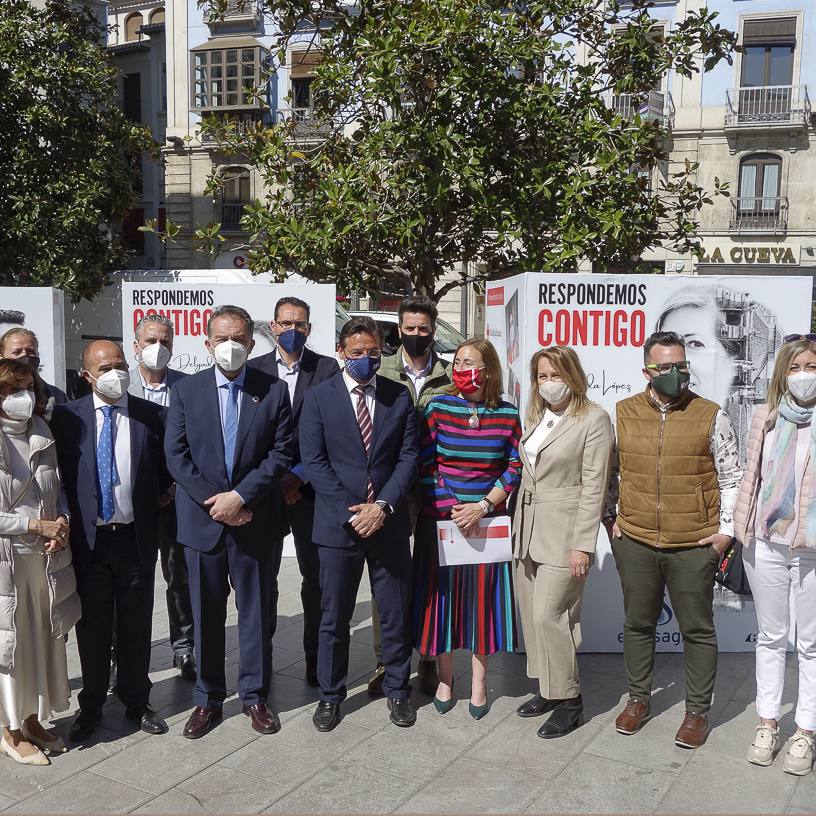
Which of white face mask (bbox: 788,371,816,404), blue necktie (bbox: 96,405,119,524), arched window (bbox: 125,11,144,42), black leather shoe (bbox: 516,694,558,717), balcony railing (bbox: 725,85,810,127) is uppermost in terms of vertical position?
arched window (bbox: 125,11,144,42)

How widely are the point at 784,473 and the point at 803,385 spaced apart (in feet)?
1.42

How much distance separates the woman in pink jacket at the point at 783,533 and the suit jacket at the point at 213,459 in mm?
2378

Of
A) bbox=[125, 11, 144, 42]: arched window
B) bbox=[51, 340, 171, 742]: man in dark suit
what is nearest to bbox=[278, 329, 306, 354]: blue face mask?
bbox=[51, 340, 171, 742]: man in dark suit

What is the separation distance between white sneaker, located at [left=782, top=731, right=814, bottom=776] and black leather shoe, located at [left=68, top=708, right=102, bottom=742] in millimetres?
3400

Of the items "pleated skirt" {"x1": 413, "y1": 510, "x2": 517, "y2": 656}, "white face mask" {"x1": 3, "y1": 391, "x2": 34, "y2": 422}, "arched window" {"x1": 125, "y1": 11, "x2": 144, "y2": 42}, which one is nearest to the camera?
"white face mask" {"x1": 3, "y1": 391, "x2": 34, "y2": 422}

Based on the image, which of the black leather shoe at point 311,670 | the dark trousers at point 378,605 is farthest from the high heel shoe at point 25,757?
the black leather shoe at point 311,670

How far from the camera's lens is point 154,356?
201 inches

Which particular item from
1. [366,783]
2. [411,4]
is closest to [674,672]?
[366,783]

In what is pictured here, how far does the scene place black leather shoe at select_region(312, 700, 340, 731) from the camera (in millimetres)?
4441

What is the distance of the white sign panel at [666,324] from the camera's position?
5.22 metres

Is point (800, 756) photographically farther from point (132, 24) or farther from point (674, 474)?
point (132, 24)

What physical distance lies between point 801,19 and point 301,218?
20.2 metres

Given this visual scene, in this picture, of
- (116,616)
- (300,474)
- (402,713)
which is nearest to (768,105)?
(300,474)

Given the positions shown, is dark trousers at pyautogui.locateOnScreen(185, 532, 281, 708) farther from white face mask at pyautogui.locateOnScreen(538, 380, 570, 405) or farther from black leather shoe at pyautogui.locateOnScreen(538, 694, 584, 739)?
white face mask at pyautogui.locateOnScreen(538, 380, 570, 405)
